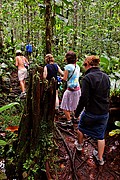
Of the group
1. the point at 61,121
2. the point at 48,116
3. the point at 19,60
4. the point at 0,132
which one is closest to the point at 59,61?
the point at 19,60

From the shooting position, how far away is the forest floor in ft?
13.4

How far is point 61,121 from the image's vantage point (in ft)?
20.4

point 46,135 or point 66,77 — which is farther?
point 66,77

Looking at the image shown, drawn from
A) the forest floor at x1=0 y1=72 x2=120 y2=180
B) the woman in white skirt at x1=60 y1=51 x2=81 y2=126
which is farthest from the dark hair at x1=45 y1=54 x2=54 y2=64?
the forest floor at x1=0 y1=72 x2=120 y2=180

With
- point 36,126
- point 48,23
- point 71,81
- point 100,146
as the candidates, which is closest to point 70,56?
point 71,81

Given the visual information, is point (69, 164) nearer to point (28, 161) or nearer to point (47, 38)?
point (28, 161)

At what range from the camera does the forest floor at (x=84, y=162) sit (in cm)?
409

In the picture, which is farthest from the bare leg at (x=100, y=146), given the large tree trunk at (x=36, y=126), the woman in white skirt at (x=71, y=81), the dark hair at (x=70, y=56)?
the dark hair at (x=70, y=56)

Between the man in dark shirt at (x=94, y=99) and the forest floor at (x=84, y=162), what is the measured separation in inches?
17.5

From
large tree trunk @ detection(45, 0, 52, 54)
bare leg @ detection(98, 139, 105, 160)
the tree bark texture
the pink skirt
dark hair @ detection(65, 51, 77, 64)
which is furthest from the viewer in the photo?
the pink skirt

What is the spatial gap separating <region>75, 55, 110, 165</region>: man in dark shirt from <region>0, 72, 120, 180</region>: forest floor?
1.46 ft

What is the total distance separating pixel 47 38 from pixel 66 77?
1085 millimetres

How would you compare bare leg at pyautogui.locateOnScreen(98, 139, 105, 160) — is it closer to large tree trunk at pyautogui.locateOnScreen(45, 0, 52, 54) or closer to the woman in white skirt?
the woman in white skirt

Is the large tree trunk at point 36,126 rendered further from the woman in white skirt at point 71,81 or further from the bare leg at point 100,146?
the woman in white skirt at point 71,81
